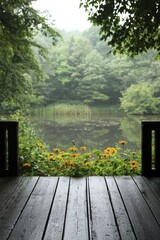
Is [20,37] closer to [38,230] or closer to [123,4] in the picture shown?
[123,4]

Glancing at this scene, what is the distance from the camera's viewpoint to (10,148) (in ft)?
10.7

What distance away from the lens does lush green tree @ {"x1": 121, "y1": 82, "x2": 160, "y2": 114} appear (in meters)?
22.5

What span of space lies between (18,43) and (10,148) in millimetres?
4464

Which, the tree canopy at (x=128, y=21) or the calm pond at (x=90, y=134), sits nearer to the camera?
the tree canopy at (x=128, y=21)

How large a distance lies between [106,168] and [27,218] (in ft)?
5.75

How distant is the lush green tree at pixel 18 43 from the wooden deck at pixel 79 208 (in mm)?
4568

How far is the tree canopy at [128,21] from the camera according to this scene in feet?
13.4

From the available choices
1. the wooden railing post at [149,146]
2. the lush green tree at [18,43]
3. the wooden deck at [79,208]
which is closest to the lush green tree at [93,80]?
the lush green tree at [18,43]

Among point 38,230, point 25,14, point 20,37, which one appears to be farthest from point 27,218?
point 25,14

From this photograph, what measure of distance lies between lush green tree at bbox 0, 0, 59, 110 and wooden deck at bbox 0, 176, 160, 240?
4568mm

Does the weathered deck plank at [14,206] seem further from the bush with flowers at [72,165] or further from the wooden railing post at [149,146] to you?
the wooden railing post at [149,146]

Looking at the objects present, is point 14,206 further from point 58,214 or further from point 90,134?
point 90,134

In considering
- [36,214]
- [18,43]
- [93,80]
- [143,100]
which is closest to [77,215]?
[36,214]

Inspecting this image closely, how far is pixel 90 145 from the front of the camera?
535 inches
